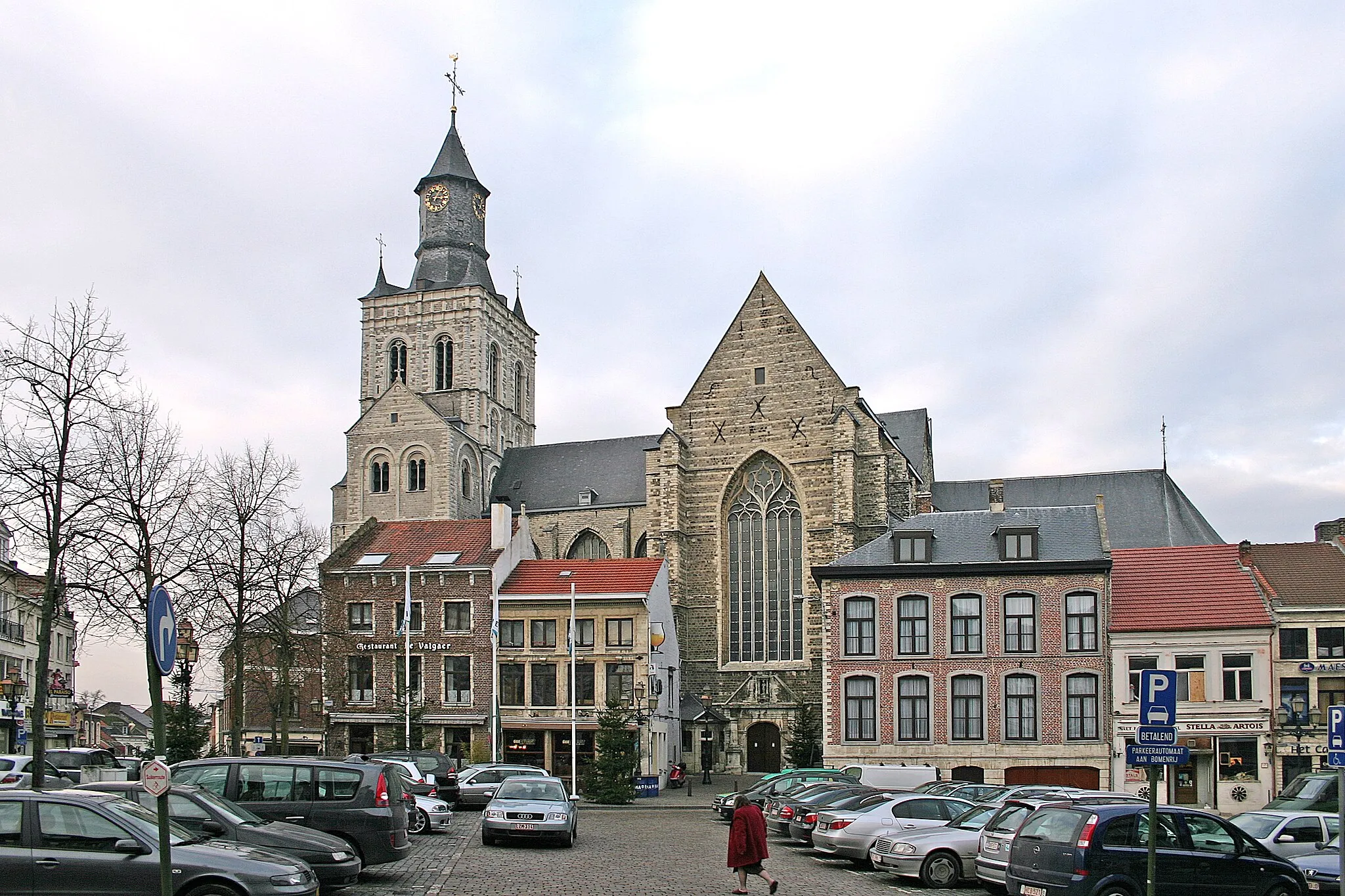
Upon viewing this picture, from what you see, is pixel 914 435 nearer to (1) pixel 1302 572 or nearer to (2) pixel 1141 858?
(1) pixel 1302 572

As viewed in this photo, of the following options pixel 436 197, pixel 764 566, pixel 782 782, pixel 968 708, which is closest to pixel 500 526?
pixel 764 566

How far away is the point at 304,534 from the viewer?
35750 mm

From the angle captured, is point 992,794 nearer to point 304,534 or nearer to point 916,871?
point 916,871

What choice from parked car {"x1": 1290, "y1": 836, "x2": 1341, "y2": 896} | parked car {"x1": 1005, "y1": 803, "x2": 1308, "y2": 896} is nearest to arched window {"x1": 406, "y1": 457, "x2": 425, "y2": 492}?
parked car {"x1": 1290, "y1": 836, "x2": 1341, "y2": 896}

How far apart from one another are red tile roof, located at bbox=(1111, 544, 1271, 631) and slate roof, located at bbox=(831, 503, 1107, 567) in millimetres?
1566

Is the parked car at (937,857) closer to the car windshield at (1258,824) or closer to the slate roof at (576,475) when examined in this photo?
the car windshield at (1258,824)

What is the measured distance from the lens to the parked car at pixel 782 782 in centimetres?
3114

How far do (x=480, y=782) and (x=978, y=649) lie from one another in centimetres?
1646

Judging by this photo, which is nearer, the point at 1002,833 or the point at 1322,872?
the point at 1322,872

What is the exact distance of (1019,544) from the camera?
135ft

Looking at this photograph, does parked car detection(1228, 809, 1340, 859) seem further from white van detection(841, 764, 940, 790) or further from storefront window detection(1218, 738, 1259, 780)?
storefront window detection(1218, 738, 1259, 780)

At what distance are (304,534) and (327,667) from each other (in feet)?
37.4

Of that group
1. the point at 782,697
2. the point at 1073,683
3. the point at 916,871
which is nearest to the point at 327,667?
the point at 782,697

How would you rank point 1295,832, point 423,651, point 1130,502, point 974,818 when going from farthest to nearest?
point 1130,502, point 423,651, point 974,818, point 1295,832
